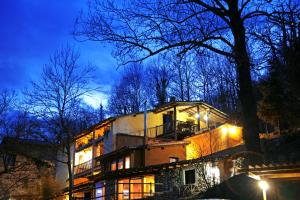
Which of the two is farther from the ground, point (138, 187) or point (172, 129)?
point (172, 129)

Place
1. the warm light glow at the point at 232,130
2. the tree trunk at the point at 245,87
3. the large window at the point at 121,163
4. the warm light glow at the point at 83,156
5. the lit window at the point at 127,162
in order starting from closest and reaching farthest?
the tree trunk at the point at 245,87
the warm light glow at the point at 232,130
the lit window at the point at 127,162
the large window at the point at 121,163
the warm light glow at the point at 83,156

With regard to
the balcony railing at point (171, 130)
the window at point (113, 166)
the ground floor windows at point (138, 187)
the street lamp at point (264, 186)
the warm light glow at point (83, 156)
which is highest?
the balcony railing at point (171, 130)

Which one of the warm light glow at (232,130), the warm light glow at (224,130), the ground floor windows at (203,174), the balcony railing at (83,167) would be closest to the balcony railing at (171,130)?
the warm light glow at (224,130)

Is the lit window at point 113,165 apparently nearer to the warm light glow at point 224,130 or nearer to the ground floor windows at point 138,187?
the ground floor windows at point 138,187

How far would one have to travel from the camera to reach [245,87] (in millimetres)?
14234

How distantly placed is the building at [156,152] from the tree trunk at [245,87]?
7.90 meters

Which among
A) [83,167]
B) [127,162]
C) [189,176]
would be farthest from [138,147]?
[83,167]

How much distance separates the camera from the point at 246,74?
46.5 ft

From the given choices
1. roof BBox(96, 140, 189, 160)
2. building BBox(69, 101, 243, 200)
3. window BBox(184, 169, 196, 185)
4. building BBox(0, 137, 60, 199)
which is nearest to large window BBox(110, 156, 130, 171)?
building BBox(69, 101, 243, 200)

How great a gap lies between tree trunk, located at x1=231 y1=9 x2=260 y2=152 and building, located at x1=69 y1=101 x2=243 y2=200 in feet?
25.9

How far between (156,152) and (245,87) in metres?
18.1

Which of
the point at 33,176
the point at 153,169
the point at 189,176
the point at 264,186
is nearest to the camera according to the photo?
the point at 264,186

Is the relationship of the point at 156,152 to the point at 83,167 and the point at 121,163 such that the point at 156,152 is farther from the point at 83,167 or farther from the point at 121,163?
the point at 83,167

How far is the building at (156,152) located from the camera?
25.1 meters
